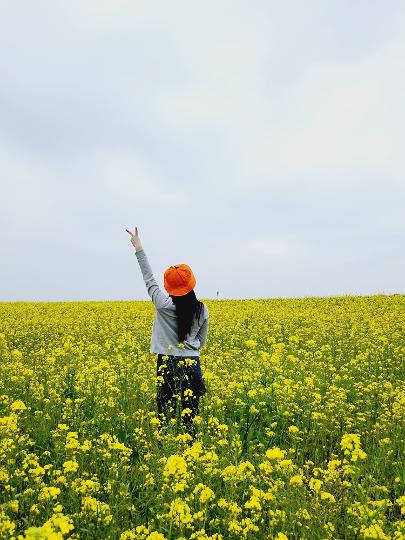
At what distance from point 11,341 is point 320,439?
10649mm

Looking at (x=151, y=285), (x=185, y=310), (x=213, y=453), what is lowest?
(x=213, y=453)

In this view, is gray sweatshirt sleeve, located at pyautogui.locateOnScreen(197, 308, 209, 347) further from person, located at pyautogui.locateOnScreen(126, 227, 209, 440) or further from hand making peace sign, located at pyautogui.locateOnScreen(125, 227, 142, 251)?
hand making peace sign, located at pyautogui.locateOnScreen(125, 227, 142, 251)

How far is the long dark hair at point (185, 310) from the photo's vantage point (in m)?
5.39

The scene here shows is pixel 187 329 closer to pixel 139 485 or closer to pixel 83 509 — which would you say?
pixel 139 485

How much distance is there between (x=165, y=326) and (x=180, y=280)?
2.23 feet

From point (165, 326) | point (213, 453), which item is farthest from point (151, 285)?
point (213, 453)

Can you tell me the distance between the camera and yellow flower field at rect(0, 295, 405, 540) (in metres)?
3.40

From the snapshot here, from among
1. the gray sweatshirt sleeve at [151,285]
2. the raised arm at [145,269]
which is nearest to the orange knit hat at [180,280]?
the gray sweatshirt sleeve at [151,285]

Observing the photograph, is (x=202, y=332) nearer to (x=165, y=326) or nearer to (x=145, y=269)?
(x=165, y=326)

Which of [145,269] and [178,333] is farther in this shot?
[145,269]

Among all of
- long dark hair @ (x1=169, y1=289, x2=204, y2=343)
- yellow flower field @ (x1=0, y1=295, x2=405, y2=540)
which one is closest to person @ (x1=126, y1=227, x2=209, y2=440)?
long dark hair @ (x1=169, y1=289, x2=204, y2=343)

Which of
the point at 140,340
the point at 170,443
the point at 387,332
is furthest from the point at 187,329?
the point at 387,332

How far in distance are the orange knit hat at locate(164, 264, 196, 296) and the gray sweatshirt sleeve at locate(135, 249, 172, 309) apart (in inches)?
8.1

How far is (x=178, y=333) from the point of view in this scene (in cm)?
562
